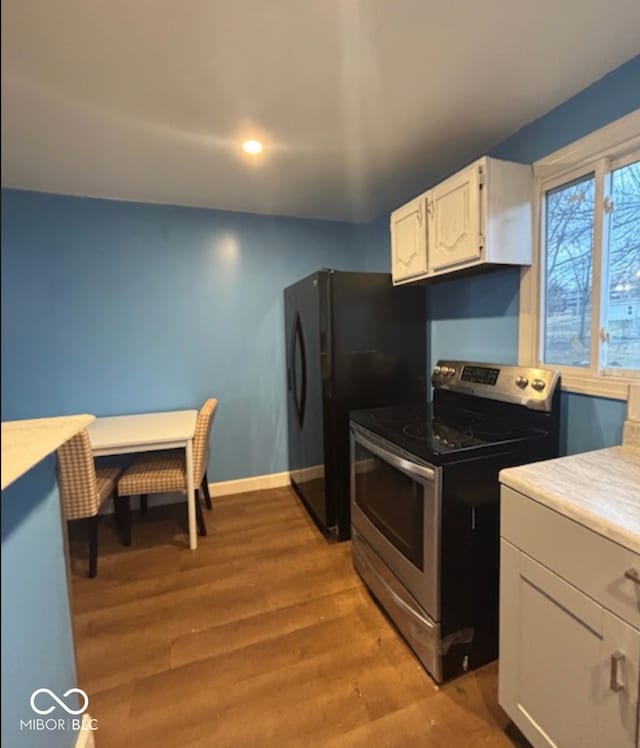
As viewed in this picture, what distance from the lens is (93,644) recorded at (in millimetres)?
1706

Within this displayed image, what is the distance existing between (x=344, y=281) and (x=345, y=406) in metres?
0.75

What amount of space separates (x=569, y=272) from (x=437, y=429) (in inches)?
36.5

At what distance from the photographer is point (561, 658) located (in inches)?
40.7

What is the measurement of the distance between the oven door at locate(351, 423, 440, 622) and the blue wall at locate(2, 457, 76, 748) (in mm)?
1178

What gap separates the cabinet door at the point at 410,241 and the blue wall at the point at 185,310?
1.11m

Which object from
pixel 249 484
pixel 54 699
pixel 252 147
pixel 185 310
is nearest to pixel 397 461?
pixel 54 699

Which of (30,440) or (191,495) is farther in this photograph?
(191,495)

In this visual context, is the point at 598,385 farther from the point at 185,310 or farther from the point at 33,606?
the point at 185,310

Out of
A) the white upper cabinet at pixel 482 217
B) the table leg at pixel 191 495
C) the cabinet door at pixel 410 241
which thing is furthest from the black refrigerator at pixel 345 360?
the table leg at pixel 191 495

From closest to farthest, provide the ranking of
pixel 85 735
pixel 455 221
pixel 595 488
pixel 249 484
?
pixel 595 488 < pixel 85 735 < pixel 455 221 < pixel 249 484

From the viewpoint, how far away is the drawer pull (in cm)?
84

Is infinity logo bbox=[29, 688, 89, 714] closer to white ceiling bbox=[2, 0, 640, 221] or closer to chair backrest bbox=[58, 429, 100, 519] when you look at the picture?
chair backrest bbox=[58, 429, 100, 519]

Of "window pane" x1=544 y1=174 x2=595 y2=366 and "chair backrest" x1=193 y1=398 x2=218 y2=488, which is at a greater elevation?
"window pane" x1=544 y1=174 x2=595 y2=366

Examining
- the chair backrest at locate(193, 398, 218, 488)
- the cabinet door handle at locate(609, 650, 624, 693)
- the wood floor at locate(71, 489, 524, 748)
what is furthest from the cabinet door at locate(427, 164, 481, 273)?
the wood floor at locate(71, 489, 524, 748)
